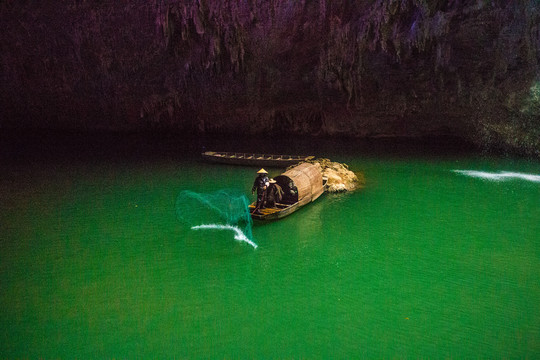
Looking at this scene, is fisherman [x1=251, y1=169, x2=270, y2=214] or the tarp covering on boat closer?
fisherman [x1=251, y1=169, x2=270, y2=214]

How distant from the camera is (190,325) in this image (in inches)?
295

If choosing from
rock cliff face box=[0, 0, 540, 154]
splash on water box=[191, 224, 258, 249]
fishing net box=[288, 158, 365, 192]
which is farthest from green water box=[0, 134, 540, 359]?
rock cliff face box=[0, 0, 540, 154]

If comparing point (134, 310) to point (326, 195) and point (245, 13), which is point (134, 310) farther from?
point (245, 13)

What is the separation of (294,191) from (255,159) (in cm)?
707

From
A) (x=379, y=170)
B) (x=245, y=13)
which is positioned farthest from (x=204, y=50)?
(x=379, y=170)

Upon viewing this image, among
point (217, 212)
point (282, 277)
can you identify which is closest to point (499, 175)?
point (217, 212)

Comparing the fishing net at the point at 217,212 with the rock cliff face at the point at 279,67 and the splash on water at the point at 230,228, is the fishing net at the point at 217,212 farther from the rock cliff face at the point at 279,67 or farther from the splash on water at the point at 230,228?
the rock cliff face at the point at 279,67

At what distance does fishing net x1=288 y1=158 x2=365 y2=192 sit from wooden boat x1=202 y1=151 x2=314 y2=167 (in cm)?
210

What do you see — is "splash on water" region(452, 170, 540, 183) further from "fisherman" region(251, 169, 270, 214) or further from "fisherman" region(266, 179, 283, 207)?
"fisherman" region(251, 169, 270, 214)

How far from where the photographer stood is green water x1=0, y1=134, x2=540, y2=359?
706cm

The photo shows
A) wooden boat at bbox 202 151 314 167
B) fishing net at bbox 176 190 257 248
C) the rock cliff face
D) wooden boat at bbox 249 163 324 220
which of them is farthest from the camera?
the rock cliff face

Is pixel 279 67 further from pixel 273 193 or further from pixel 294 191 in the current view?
pixel 273 193

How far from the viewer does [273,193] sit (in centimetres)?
1256

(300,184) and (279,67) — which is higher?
(279,67)
